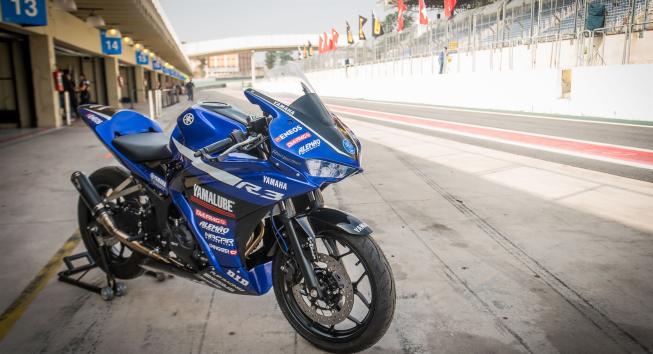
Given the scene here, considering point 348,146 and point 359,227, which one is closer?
point 348,146

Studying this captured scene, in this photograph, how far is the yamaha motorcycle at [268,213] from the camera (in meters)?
2.37

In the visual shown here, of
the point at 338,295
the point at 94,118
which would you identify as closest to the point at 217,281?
the point at 338,295

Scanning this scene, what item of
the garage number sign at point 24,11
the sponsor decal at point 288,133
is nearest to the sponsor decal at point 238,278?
the sponsor decal at point 288,133

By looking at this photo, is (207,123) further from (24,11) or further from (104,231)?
(24,11)

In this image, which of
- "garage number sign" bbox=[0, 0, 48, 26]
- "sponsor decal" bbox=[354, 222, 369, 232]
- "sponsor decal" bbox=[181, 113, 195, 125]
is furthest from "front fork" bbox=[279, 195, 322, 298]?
"garage number sign" bbox=[0, 0, 48, 26]

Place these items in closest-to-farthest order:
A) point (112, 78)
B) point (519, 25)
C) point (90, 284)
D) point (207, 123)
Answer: point (207, 123) < point (90, 284) < point (519, 25) < point (112, 78)

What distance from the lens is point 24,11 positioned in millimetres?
11078

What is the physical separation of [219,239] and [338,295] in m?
0.72

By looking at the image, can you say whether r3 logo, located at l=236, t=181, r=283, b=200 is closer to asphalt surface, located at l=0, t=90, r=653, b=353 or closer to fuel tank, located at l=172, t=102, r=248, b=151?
fuel tank, located at l=172, t=102, r=248, b=151

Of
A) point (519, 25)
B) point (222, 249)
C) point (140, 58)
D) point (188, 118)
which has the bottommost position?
point (222, 249)

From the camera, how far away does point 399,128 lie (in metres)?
14.3

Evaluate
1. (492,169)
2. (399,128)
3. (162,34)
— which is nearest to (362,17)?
(162,34)

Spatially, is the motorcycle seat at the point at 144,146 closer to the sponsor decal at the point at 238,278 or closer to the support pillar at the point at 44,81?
the sponsor decal at the point at 238,278

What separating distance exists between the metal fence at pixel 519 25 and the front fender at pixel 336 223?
1858 centimetres
